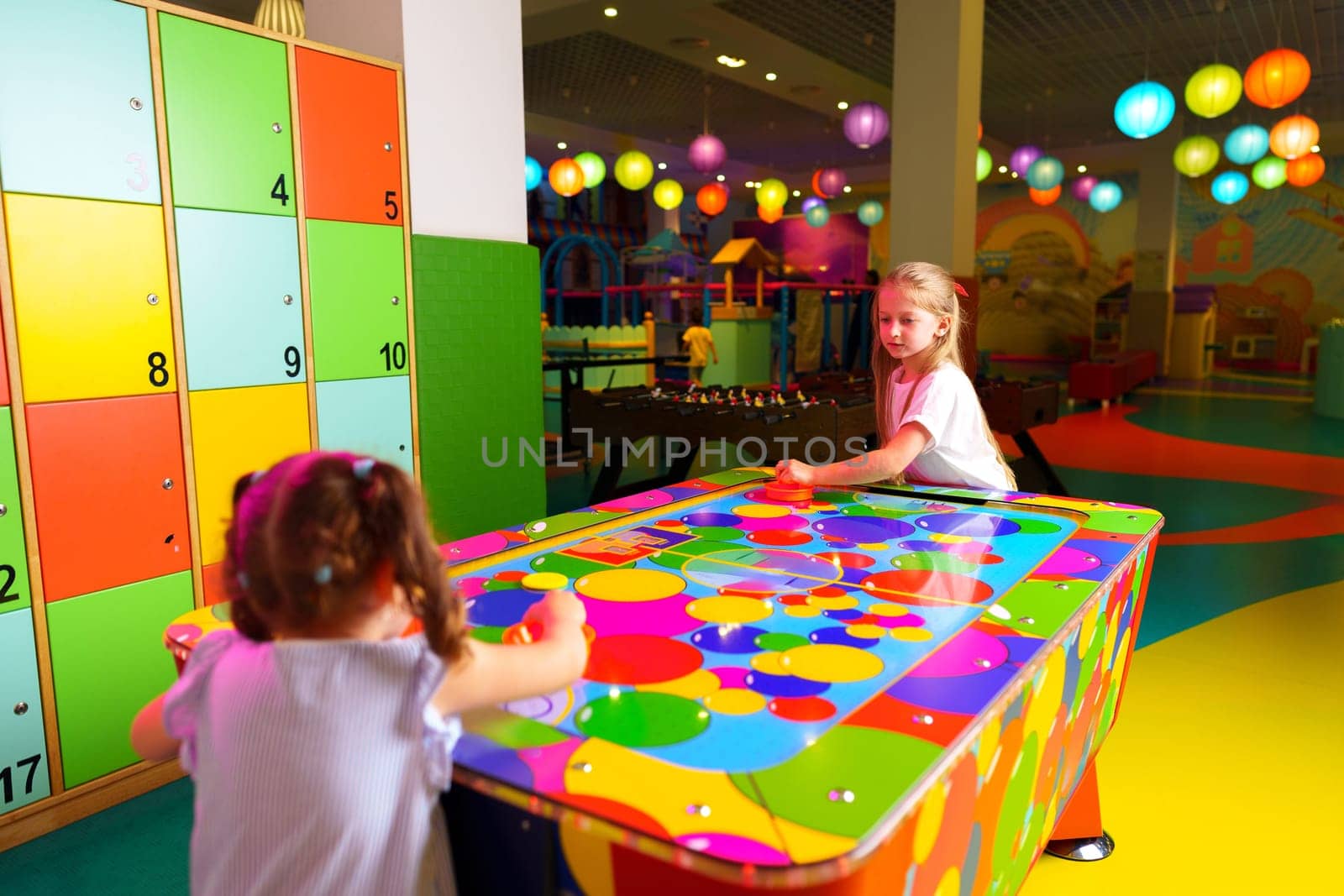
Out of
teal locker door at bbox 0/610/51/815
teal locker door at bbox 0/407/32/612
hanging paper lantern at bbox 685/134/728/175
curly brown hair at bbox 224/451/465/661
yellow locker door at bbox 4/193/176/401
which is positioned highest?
hanging paper lantern at bbox 685/134/728/175

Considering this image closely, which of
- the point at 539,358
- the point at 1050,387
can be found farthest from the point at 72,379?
the point at 1050,387

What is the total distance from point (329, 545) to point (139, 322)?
1.79m

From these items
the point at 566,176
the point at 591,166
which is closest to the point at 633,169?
the point at 591,166

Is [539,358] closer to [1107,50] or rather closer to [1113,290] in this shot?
[1107,50]

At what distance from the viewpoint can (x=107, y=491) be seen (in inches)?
86.7

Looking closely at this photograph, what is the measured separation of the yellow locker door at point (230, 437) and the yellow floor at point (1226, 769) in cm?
215

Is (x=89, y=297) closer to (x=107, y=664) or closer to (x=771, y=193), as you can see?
(x=107, y=664)

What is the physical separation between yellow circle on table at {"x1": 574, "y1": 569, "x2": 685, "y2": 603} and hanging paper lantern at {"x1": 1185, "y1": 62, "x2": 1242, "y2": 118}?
5.87 m

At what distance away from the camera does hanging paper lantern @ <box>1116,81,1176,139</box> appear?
19.3ft

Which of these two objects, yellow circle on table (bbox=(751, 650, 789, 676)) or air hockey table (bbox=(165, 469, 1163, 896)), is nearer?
air hockey table (bbox=(165, 469, 1163, 896))

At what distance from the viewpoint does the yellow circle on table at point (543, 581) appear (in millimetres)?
1453

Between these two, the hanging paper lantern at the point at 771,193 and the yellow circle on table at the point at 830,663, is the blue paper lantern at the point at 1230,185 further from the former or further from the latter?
the yellow circle on table at the point at 830,663

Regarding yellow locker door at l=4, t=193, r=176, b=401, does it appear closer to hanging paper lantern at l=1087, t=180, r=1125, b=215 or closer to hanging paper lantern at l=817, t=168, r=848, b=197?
hanging paper lantern at l=817, t=168, r=848, b=197

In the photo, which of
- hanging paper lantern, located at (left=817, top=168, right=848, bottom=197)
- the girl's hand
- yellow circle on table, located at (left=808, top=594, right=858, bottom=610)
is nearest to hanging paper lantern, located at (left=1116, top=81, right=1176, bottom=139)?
hanging paper lantern, located at (left=817, top=168, right=848, bottom=197)
